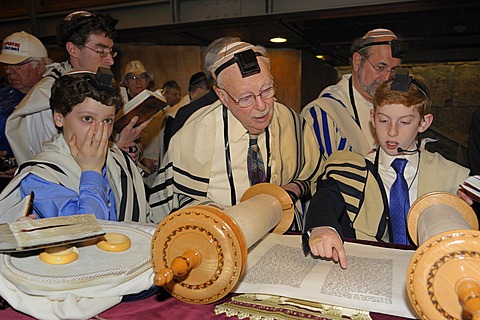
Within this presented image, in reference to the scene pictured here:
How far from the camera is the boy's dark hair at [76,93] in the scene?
6.33 ft

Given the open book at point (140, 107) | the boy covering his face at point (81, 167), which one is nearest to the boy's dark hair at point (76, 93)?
the boy covering his face at point (81, 167)

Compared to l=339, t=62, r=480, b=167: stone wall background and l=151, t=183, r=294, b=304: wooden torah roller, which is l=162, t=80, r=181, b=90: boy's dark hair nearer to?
l=339, t=62, r=480, b=167: stone wall background

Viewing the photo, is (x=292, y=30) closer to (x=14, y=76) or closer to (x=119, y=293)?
(x=14, y=76)

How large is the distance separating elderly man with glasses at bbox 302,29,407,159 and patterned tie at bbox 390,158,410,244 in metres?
0.98

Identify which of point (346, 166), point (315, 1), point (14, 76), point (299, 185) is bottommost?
point (299, 185)

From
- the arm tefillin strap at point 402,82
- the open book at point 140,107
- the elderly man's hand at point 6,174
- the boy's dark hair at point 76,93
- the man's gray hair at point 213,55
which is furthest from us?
the elderly man's hand at point 6,174

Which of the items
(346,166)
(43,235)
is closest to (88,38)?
(346,166)

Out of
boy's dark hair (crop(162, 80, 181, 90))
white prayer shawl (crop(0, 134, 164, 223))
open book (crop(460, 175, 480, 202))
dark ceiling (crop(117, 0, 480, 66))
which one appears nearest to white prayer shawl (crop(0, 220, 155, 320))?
white prayer shawl (crop(0, 134, 164, 223))

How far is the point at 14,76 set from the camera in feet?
11.1

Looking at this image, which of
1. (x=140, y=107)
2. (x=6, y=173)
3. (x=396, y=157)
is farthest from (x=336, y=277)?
(x=6, y=173)

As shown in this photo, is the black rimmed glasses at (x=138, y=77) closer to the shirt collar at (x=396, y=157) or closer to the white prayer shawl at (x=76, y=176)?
the white prayer shawl at (x=76, y=176)

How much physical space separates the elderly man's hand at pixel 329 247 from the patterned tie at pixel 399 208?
500 mm

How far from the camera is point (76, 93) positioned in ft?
6.33

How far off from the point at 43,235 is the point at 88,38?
80.3 inches
